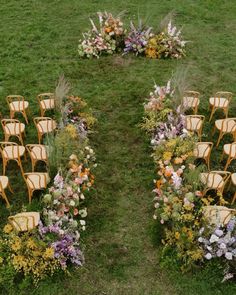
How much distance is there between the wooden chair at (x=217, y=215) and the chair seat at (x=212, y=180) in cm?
71

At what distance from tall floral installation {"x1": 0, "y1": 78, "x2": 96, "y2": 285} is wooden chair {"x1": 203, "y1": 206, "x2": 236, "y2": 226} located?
2351mm

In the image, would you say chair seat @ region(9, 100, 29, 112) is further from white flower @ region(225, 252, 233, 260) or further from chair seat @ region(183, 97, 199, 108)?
white flower @ region(225, 252, 233, 260)

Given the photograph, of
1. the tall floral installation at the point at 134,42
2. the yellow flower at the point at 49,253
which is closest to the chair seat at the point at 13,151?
the yellow flower at the point at 49,253

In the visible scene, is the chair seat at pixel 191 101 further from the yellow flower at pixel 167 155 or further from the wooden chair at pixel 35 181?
the wooden chair at pixel 35 181

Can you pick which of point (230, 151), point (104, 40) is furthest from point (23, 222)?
point (104, 40)

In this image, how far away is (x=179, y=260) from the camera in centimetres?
834

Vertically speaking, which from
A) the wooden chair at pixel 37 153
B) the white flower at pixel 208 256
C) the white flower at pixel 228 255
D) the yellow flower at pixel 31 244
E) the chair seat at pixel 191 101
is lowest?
the white flower at pixel 208 256

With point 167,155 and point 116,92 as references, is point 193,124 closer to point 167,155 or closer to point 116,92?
point 167,155

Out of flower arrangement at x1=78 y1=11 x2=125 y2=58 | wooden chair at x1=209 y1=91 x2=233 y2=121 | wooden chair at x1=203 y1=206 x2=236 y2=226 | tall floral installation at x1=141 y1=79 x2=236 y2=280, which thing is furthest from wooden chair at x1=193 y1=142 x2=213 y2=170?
flower arrangement at x1=78 y1=11 x2=125 y2=58

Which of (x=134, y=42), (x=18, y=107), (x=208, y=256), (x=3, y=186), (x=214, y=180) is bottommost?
(x=208, y=256)

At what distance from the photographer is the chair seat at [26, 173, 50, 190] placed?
9.29m

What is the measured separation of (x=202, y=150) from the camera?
33.3ft

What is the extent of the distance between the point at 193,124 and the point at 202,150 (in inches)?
40.2

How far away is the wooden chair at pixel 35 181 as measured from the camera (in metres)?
9.29
